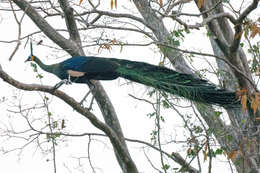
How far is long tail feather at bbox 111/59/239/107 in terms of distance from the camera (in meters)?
5.30

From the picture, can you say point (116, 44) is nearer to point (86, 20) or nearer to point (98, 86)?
point (98, 86)

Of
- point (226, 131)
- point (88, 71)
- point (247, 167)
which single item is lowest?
point (247, 167)

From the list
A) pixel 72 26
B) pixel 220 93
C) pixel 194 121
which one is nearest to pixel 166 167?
pixel 194 121

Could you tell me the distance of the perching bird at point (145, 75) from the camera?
5336 mm

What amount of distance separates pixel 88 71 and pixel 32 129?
3.18ft

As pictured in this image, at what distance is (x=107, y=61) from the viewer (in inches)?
216

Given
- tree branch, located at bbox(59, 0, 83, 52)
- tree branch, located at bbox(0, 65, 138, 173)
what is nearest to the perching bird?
tree branch, located at bbox(59, 0, 83, 52)

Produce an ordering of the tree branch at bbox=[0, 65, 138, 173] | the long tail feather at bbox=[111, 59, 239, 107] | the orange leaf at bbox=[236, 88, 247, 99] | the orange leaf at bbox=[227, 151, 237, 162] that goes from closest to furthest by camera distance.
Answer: the tree branch at bbox=[0, 65, 138, 173] → the orange leaf at bbox=[236, 88, 247, 99] → the orange leaf at bbox=[227, 151, 237, 162] → the long tail feather at bbox=[111, 59, 239, 107]

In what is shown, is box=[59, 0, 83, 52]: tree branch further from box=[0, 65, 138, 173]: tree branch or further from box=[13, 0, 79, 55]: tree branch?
box=[0, 65, 138, 173]: tree branch

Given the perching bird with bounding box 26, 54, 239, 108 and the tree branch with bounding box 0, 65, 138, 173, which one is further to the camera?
the perching bird with bounding box 26, 54, 239, 108

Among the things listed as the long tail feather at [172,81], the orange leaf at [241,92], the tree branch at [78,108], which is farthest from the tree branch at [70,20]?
the orange leaf at [241,92]

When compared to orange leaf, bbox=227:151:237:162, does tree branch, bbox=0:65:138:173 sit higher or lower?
higher

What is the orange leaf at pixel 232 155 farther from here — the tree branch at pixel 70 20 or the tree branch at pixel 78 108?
the tree branch at pixel 70 20

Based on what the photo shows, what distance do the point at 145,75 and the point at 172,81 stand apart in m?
0.33
